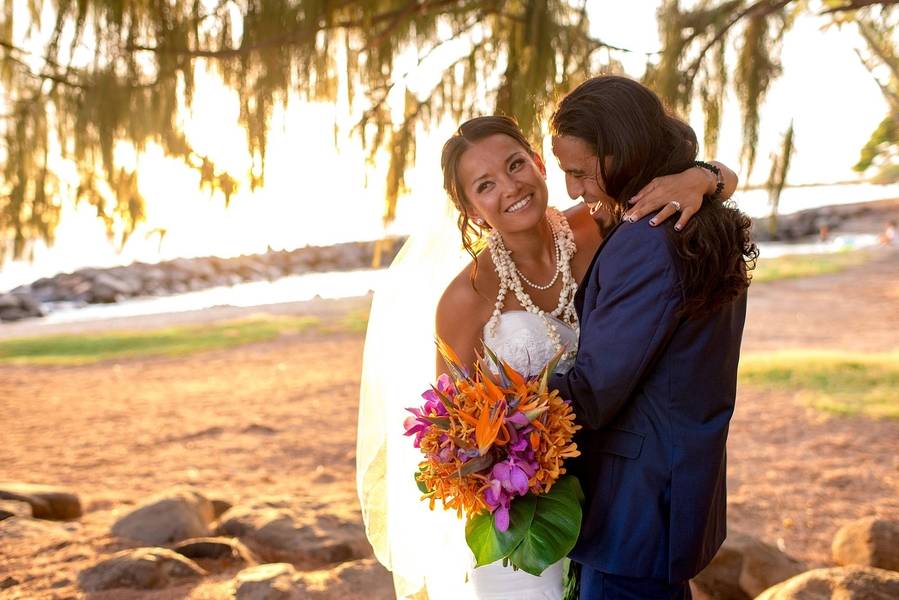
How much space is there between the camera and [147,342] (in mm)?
15078

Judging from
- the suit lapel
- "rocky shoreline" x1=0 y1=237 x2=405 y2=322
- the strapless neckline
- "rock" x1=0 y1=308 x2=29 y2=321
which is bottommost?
"rocky shoreline" x1=0 y1=237 x2=405 y2=322

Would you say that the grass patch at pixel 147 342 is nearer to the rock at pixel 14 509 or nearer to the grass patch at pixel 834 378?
the grass patch at pixel 834 378

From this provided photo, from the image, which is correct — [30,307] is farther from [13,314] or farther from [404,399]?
[404,399]

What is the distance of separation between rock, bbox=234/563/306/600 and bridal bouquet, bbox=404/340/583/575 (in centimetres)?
211

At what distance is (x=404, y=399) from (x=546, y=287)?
616 millimetres

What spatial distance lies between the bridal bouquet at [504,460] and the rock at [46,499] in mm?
4468

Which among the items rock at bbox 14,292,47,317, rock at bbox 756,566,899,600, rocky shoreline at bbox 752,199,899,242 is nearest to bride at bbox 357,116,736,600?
rock at bbox 756,566,899,600

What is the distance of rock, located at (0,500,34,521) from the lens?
511cm

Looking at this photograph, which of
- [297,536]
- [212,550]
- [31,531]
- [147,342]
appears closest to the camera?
[212,550]

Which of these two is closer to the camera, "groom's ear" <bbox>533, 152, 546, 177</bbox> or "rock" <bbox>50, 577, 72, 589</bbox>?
"groom's ear" <bbox>533, 152, 546, 177</bbox>

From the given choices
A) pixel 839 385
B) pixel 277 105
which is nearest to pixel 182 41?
pixel 277 105

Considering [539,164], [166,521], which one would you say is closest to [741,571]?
[539,164]

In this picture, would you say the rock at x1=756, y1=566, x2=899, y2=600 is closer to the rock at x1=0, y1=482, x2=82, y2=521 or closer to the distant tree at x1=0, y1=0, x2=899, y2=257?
the distant tree at x1=0, y1=0, x2=899, y2=257

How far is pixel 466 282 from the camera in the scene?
2.63 meters
